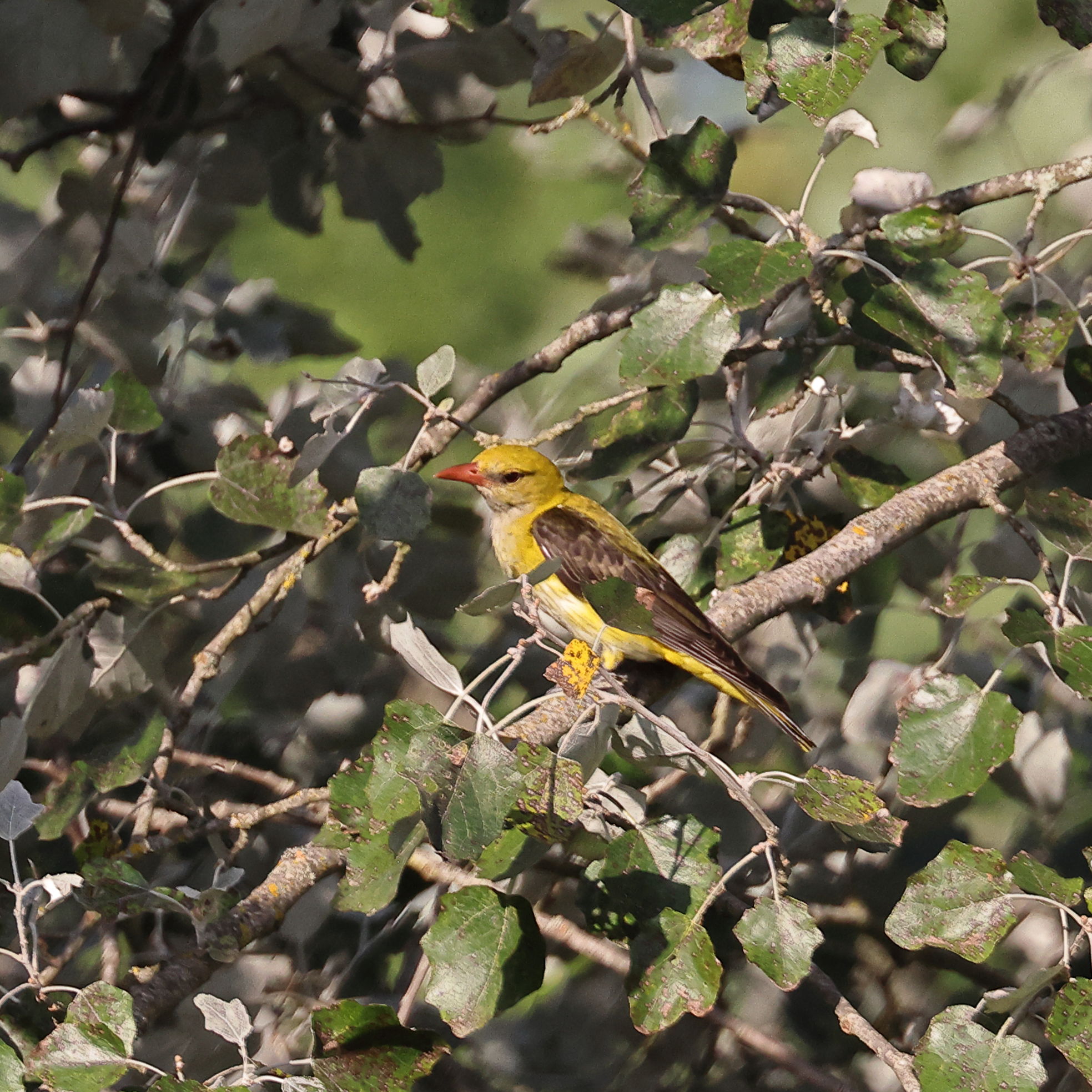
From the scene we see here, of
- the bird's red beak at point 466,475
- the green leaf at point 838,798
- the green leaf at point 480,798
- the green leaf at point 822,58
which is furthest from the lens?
the bird's red beak at point 466,475

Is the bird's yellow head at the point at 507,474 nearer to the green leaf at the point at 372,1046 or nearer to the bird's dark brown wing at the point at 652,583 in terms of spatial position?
the bird's dark brown wing at the point at 652,583

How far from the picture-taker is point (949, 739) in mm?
1174

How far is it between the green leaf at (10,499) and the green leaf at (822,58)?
3.35 feet

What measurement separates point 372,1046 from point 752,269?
38.3 inches

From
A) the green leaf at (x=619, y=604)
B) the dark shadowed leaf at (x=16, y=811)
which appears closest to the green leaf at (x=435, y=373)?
the green leaf at (x=619, y=604)

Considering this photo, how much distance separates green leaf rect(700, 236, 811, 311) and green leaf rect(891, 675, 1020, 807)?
0.51 m

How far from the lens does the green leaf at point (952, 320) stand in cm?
129

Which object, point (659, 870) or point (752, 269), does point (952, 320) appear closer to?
point (752, 269)

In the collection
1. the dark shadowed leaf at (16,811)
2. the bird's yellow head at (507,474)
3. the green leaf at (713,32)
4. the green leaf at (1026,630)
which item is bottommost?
the bird's yellow head at (507,474)

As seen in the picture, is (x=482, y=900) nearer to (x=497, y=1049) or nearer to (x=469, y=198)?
(x=497, y=1049)

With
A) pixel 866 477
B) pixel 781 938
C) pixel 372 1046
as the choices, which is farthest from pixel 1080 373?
pixel 372 1046

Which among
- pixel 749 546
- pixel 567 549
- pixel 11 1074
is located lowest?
pixel 567 549

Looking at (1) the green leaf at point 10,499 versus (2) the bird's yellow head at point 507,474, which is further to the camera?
(2) the bird's yellow head at point 507,474

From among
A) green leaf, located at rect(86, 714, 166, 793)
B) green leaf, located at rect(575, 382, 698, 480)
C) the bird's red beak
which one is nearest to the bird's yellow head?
the bird's red beak
